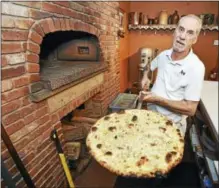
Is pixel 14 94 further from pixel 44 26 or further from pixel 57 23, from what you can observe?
pixel 57 23

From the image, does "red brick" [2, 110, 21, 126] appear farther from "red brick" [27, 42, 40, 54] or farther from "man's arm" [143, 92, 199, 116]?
"man's arm" [143, 92, 199, 116]

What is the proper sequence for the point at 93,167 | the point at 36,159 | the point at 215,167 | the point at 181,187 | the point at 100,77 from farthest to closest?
the point at 100,77
the point at 93,167
the point at 181,187
the point at 36,159
the point at 215,167

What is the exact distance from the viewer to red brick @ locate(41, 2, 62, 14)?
1419 mm

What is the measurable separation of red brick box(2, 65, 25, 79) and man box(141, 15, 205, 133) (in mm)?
886

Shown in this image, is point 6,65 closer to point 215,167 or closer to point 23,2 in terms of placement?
point 23,2

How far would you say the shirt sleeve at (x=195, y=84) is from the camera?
1470 mm

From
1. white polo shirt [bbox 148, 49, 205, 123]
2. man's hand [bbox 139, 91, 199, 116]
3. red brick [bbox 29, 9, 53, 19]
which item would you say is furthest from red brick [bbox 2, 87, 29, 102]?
white polo shirt [bbox 148, 49, 205, 123]

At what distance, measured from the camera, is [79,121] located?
8.82ft

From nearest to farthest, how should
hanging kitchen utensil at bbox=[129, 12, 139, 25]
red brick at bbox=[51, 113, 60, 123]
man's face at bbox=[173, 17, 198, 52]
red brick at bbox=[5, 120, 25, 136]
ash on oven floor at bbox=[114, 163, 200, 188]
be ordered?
red brick at bbox=[5, 120, 25, 136] < man's face at bbox=[173, 17, 198, 52] < red brick at bbox=[51, 113, 60, 123] < ash on oven floor at bbox=[114, 163, 200, 188] < hanging kitchen utensil at bbox=[129, 12, 139, 25]

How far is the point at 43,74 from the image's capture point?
1.77m

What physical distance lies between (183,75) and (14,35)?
46.7 inches

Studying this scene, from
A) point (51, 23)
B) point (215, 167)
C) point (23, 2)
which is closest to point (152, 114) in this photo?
point (215, 167)

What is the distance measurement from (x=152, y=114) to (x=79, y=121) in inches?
53.8

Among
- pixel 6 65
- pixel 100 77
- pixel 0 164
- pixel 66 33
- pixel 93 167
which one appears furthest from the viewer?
pixel 100 77
